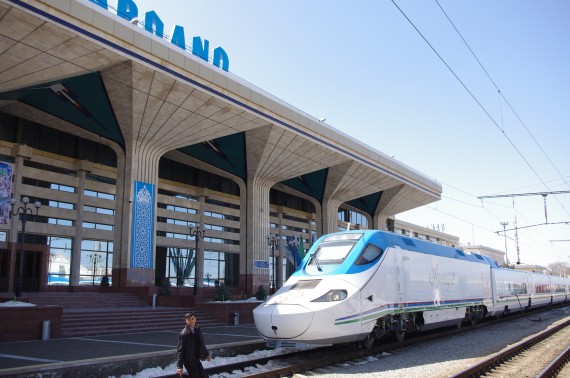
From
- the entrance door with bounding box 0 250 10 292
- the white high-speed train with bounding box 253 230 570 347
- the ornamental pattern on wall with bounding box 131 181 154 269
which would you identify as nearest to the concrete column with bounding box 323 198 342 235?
the ornamental pattern on wall with bounding box 131 181 154 269

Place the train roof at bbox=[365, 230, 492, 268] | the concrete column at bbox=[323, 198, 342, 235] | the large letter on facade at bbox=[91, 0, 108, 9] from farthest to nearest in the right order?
1. the concrete column at bbox=[323, 198, 342, 235]
2. the large letter on facade at bbox=[91, 0, 108, 9]
3. the train roof at bbox=[365, 230, 492, 268]

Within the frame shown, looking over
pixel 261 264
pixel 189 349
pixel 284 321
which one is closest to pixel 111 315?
pixel 284 321

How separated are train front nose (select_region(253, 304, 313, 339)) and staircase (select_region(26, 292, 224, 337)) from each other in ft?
27.3

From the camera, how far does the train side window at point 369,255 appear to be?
12447mm

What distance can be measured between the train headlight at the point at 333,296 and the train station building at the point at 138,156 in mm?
A: 13129

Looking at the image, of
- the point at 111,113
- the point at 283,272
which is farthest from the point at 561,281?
the point at 111,113

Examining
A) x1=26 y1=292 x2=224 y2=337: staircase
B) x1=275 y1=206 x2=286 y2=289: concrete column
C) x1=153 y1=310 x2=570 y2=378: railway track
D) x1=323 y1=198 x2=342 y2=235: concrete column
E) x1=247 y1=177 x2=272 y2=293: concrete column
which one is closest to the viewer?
x1=153 y1=310 x2=570 y2=378: railway track

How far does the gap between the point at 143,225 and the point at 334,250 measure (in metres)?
17.1

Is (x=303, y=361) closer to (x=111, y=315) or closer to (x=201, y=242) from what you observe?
(x=111, y=315)

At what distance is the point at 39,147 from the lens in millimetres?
29766

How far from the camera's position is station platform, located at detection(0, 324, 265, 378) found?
9.41 metres

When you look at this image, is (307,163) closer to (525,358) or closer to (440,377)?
(525,358)

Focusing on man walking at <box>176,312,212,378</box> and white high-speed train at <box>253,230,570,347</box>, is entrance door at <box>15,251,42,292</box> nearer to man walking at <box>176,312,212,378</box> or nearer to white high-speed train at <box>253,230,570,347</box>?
white high-speed train at <box>253,230,570,347</box>

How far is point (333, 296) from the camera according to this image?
36.7 feet
